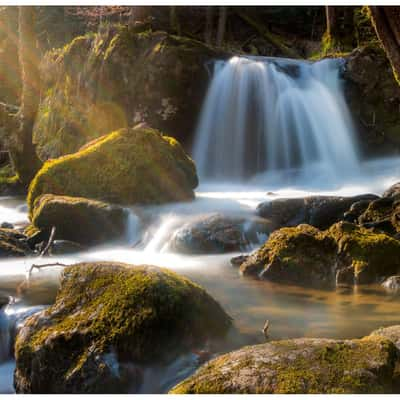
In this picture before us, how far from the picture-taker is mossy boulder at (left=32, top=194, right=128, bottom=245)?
941 centimetres

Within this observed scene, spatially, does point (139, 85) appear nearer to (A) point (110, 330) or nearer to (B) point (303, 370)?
(A) point (110, 330)

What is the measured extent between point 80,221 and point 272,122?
321 inches

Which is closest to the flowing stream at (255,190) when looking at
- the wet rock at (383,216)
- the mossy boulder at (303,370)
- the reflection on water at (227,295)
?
the reflection on water at (227,295)

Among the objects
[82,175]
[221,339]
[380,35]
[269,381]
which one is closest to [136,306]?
[221,339]

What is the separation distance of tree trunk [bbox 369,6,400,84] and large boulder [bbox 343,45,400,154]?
1237 centimetres

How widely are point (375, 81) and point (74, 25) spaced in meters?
18.4

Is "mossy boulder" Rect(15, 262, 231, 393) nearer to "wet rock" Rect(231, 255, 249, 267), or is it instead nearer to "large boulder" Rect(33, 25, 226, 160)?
"wet rock" Rect(231, 255, 249, 267)

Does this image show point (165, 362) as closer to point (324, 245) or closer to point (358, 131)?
point (324, 245)

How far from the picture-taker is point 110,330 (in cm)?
415

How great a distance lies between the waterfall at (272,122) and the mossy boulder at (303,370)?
11742mm

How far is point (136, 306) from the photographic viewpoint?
168 inches

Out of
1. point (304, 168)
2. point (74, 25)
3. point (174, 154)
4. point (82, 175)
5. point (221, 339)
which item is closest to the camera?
point (221, 339)

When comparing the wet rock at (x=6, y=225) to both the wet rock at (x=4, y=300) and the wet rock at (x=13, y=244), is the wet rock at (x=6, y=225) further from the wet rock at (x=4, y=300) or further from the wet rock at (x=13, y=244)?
the wet rock at (x=4, y=300)

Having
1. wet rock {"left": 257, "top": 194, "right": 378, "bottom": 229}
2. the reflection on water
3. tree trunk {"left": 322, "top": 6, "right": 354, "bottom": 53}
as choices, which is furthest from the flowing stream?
tree trunk {"left": 322, "top": 6, "right": 354, "bottom": 53}
